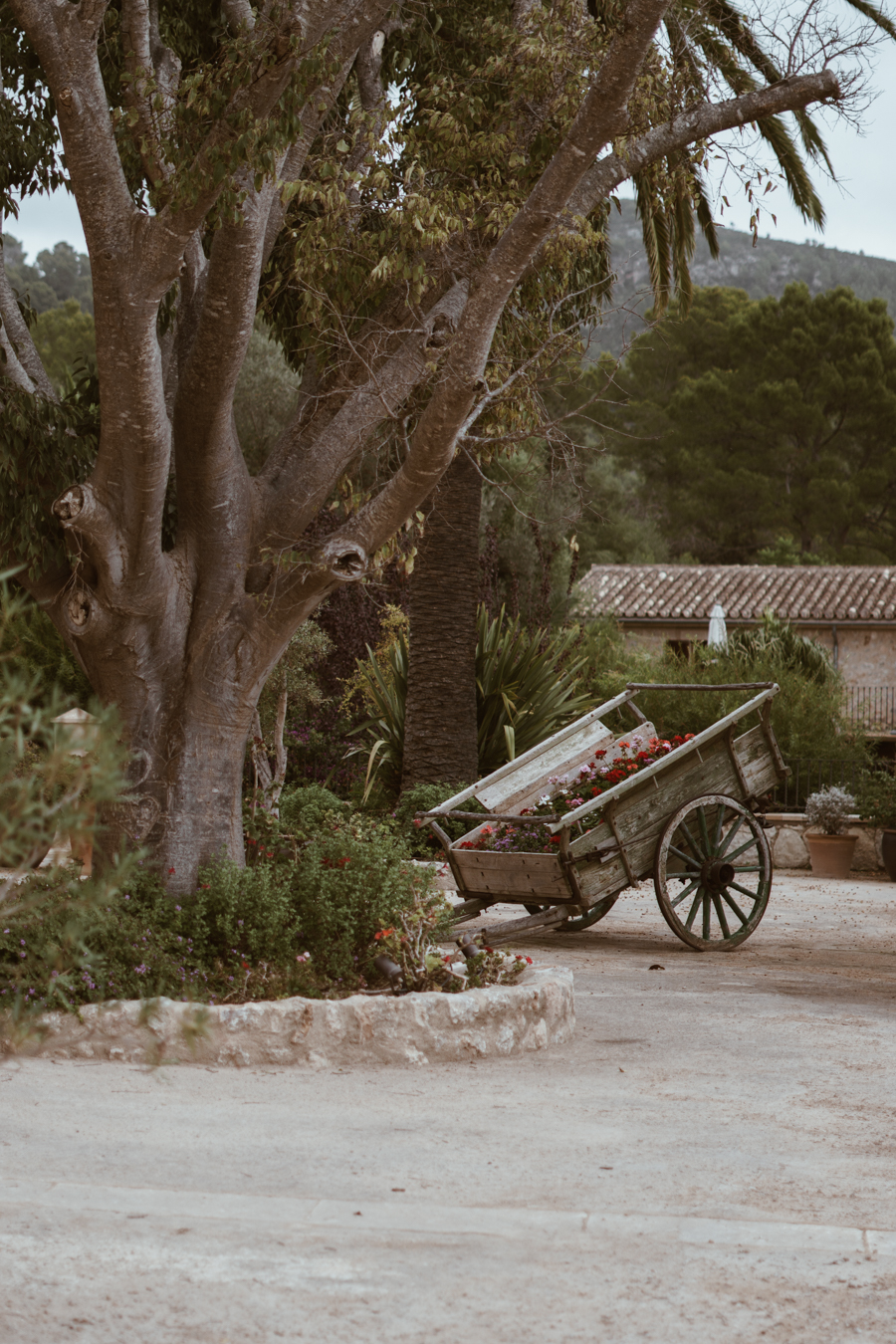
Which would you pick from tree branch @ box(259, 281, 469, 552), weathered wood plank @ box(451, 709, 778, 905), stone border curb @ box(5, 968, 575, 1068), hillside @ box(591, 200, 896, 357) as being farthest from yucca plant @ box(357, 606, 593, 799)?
hillside @ box(591, 200, 896, 357)

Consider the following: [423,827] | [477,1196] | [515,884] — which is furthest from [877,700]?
[477,1196]

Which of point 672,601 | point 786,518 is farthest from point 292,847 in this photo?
point 786,518

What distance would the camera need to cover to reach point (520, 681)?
13477mm

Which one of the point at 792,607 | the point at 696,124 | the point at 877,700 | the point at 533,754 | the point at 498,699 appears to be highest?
the point at 792,607

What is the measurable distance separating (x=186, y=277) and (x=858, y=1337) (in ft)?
19.7

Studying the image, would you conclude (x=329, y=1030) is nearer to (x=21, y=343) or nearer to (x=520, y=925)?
(x=520, y=925)

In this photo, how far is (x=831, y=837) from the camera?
50.3ft

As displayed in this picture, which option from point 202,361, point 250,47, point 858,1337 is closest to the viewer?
point 858,1337

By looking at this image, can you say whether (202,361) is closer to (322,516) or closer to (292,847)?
(292,847)

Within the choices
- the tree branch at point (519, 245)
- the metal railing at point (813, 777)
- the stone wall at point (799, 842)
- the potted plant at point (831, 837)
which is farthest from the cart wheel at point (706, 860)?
the metal railing at point (813, 777)

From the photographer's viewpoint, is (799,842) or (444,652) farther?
(799,842)

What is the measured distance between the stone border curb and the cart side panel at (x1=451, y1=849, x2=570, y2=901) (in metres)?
2.17

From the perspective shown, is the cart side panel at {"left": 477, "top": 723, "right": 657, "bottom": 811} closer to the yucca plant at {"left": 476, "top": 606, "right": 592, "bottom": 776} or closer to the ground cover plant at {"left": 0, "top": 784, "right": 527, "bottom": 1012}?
the ground cover plant at {"left": 0, "top": 784, "right": 527, "bottom": 1012}

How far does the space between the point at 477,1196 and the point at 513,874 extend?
170 inches
